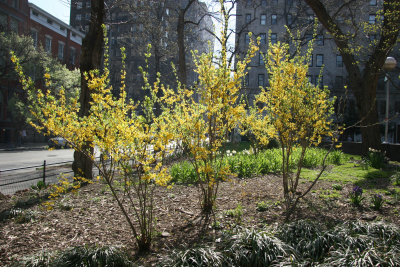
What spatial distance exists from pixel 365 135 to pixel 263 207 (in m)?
8.77

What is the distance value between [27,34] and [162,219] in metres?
28.4

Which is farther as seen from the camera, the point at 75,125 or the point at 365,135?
the point at 365,135

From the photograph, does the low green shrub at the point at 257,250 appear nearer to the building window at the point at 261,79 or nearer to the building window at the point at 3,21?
the building window at the point at 3,21

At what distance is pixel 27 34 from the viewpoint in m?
26.7

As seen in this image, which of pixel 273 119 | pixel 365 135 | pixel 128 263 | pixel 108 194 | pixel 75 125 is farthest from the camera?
pixel 365 135

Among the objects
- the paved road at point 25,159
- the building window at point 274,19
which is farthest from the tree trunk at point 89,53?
the building window at point 274,19

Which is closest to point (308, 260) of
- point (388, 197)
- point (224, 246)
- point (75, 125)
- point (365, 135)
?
point (224, 246)

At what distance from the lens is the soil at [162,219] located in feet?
12.9

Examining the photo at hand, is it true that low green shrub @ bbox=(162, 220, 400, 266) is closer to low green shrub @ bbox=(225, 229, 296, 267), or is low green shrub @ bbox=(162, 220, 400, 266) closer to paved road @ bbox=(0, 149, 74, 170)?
low green shrub @ bbox=(225, 229, 296, 267)

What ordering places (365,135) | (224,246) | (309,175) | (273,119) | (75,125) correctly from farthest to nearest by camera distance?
(365,135) → (309,175) → (273,119) → (75,125) → (224,246)

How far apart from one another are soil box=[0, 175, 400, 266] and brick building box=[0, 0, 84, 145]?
24930mm

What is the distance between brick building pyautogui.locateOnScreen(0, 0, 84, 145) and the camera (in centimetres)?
2842

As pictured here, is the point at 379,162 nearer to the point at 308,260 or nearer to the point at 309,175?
the point at 309,175

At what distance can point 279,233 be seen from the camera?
3.59 m
